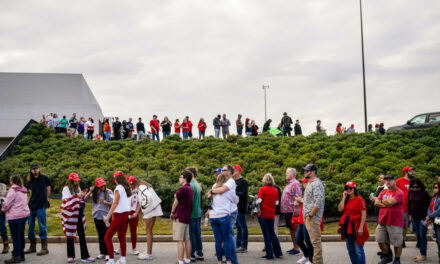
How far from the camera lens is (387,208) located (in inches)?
346

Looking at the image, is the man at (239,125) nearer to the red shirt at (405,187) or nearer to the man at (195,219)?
the red shirt at (405,187)

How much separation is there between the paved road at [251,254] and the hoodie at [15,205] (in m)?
1.00

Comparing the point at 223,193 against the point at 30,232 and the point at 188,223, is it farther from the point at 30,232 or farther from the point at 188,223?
the point at 30,232

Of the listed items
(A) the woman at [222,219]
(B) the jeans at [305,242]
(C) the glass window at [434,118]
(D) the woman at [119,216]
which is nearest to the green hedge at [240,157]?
(C) the glass window at [434,118]

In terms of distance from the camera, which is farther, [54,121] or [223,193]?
[54,121]

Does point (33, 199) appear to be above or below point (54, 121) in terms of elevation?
below

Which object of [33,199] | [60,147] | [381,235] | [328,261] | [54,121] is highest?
[54,121]

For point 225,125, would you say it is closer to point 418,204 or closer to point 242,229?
point 242,229

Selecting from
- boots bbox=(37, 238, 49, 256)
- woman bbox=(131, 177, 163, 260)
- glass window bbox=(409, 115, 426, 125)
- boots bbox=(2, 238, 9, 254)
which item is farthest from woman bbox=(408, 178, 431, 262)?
glass window bbox=(409, 115, 426, 125)

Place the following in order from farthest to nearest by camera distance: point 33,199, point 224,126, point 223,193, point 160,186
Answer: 1. point 224,126
2. point 160,186
3. point 33,199
4. point 223,193

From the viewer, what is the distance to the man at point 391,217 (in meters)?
8.69

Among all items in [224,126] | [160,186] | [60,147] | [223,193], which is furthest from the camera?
[224,126]

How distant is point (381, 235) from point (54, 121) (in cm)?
2520

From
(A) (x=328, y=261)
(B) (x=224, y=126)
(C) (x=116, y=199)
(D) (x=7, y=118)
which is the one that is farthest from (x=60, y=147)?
(D) (x=7, y=118)
